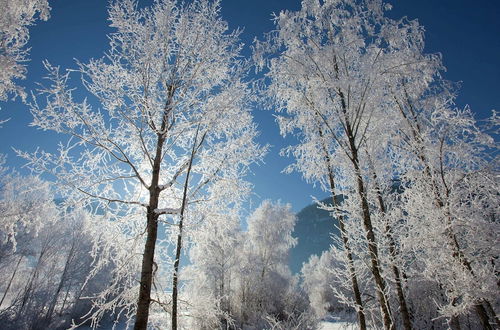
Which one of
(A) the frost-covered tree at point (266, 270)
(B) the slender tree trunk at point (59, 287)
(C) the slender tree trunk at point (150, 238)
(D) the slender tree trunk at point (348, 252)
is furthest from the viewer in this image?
(B) the slender tree trunk at point (59, 287)

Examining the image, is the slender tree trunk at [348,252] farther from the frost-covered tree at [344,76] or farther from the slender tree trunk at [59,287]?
the slender tree trunk at [59,287]

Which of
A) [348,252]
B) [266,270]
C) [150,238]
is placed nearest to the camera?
[150,238]

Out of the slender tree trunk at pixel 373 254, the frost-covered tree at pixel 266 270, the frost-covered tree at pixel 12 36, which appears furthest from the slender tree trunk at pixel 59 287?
the slender tree trunk at pixel 373 254

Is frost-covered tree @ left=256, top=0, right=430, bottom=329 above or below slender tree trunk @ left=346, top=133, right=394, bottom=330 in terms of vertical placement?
above

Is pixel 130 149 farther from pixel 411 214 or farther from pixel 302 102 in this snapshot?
pixel 411 214

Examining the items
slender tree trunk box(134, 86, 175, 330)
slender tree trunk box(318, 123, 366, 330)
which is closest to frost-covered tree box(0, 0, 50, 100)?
slender tree trunk box(134, 86, 175, 330)

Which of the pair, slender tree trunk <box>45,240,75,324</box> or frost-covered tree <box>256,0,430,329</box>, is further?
slender tree trunk <box>45,240,75,324</box>

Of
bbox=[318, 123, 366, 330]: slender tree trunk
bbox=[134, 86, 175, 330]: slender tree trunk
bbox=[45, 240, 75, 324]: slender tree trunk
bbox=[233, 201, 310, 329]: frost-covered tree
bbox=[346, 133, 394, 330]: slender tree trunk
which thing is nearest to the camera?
bbox=[134, 86, 175, 330]: slender tree trunk

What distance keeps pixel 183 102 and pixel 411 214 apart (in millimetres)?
5666

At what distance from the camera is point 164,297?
A: 393 cm

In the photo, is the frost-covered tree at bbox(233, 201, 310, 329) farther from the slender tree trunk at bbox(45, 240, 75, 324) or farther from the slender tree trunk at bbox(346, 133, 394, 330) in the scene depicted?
the slender tree trunk at bbox(346, 133, 394, 330)

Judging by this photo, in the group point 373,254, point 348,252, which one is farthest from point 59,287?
point 373,254

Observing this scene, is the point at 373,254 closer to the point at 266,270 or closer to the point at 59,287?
the point at 266,270

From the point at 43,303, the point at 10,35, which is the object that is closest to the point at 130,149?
the point at 10,35
